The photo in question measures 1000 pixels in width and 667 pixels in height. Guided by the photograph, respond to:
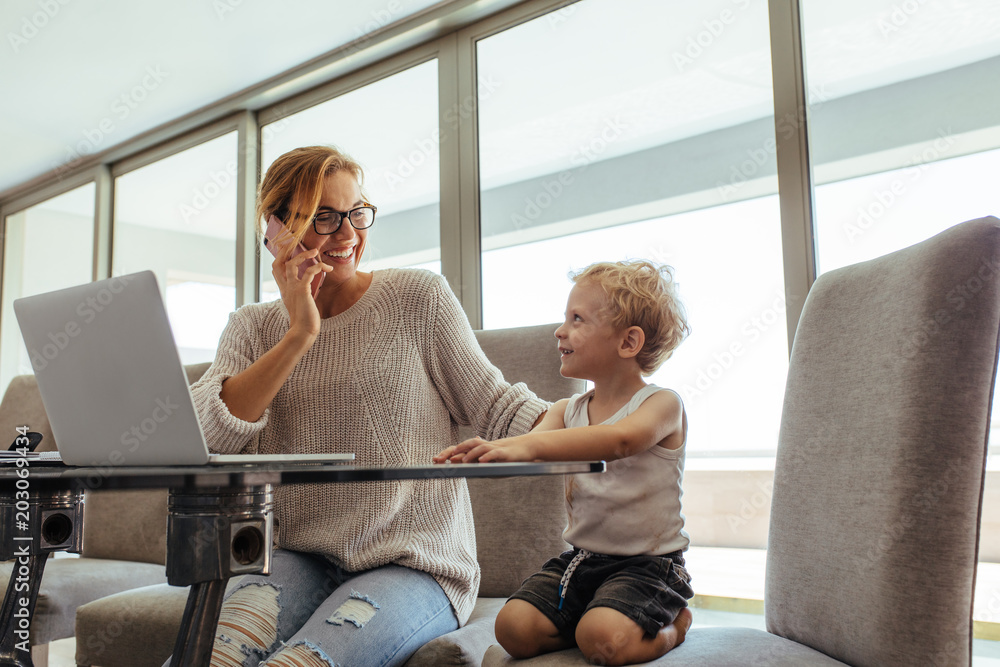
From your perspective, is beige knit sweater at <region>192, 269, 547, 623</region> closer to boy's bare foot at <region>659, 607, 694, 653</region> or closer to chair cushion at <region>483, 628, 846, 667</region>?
chair cushion at <region>483, 628, 846, 667</region>

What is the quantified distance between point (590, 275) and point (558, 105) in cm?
180

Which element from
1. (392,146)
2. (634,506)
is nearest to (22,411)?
(392,146)

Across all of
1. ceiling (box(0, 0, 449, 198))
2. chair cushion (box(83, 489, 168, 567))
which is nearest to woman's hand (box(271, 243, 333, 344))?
chair cushion (box(83, 489, 168, 567))

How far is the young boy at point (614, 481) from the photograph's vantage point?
3.17ft

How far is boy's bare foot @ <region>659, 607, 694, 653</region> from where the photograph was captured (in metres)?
0.99

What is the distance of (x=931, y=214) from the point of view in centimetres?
195

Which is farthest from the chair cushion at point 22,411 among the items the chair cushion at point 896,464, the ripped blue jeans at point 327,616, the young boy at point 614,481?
the chair cushion at point 896,464

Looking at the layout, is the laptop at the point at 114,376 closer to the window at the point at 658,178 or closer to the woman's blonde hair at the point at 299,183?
the woman's blonde hair at the point at 299,183

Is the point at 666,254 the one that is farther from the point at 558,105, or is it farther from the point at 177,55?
the point at 177,55

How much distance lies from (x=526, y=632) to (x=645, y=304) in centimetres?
54

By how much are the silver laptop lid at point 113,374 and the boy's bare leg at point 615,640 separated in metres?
0.52

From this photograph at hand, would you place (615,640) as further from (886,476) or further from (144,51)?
(144,51)

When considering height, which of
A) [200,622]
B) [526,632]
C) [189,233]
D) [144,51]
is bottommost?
[526,632]

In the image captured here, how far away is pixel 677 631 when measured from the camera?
103 cm
